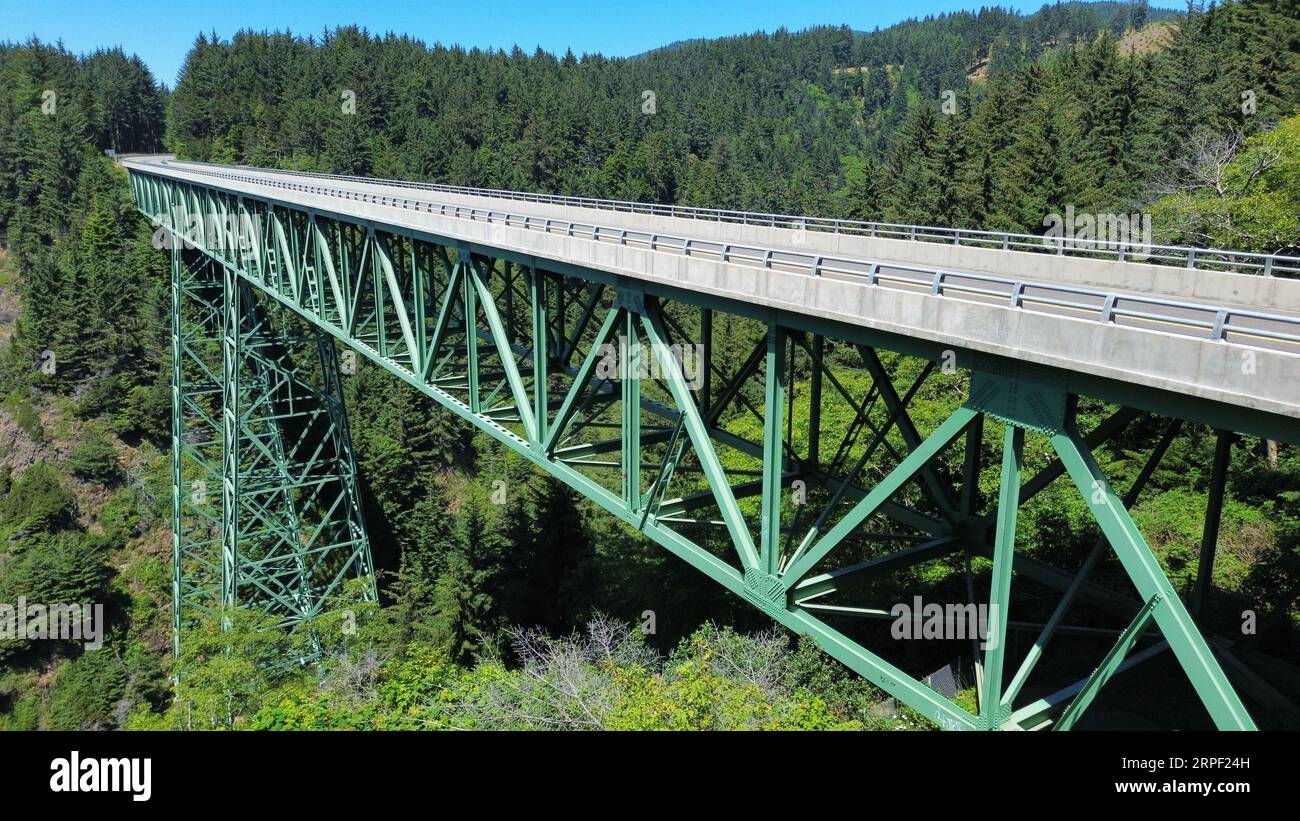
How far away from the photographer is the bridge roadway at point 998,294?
6293mm

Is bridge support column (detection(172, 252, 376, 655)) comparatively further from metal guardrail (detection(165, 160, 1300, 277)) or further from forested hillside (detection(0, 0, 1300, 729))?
metal guardrail (detection(165, 160, 1300, 277))

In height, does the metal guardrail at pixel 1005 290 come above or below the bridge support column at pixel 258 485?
above

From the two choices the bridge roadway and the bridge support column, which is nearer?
the bridge roadway

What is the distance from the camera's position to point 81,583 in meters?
40.0

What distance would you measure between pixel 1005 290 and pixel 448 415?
1906 inches

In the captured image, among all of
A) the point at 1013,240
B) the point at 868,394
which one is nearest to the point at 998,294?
the point at 868,394

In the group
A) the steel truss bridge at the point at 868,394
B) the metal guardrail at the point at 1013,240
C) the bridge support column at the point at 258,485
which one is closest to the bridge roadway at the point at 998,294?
the steel truss bridge at the point at 868,394

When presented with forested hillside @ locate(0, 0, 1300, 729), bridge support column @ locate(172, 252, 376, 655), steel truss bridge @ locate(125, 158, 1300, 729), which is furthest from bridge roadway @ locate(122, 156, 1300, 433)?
bridge support column @ locate(172, 252, 376, 655)

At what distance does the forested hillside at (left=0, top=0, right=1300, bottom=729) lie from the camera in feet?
51.0

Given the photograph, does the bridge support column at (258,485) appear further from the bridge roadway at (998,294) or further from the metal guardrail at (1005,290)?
the metal guardrail at (1005,290)

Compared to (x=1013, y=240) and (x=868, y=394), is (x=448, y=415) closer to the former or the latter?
(x=1013, y=240)

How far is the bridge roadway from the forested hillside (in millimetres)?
5151

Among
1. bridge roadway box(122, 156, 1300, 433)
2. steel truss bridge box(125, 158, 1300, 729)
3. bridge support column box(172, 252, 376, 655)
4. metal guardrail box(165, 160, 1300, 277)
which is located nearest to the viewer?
bridge roadway box(122, 156, 1300, 433)

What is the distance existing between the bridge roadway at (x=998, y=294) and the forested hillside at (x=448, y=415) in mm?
5151
